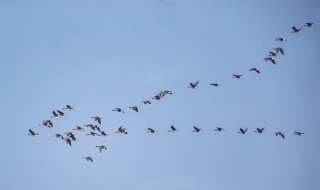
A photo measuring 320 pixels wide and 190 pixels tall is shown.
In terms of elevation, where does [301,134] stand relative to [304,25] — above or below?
below

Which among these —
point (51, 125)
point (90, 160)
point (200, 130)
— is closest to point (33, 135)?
point (51, 125)

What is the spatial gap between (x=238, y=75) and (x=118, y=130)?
662 inches

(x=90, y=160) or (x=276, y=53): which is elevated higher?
(x=276, y=53)

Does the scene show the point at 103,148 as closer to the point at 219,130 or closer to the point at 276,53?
the point at 219,130

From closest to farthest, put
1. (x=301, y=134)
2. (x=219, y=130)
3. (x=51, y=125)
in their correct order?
1. (x=51, y=125)
2. (x=301, y=134)
3. (x=219, y=130)

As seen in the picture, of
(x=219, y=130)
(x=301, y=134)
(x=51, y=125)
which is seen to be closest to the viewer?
(x=51, y=125)

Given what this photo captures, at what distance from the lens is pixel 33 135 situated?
64.8 meters

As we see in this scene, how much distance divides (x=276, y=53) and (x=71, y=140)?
27141 millimetres

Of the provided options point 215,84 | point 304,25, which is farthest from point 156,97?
point 304,25

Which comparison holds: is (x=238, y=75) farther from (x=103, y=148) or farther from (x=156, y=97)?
(x=103, y=148)

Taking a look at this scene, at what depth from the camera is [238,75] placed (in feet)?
211

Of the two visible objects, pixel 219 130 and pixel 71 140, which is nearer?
pixel 71 140

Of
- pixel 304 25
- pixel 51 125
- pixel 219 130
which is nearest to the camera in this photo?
pixel 304 25

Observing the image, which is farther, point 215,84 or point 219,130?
point 219,130
